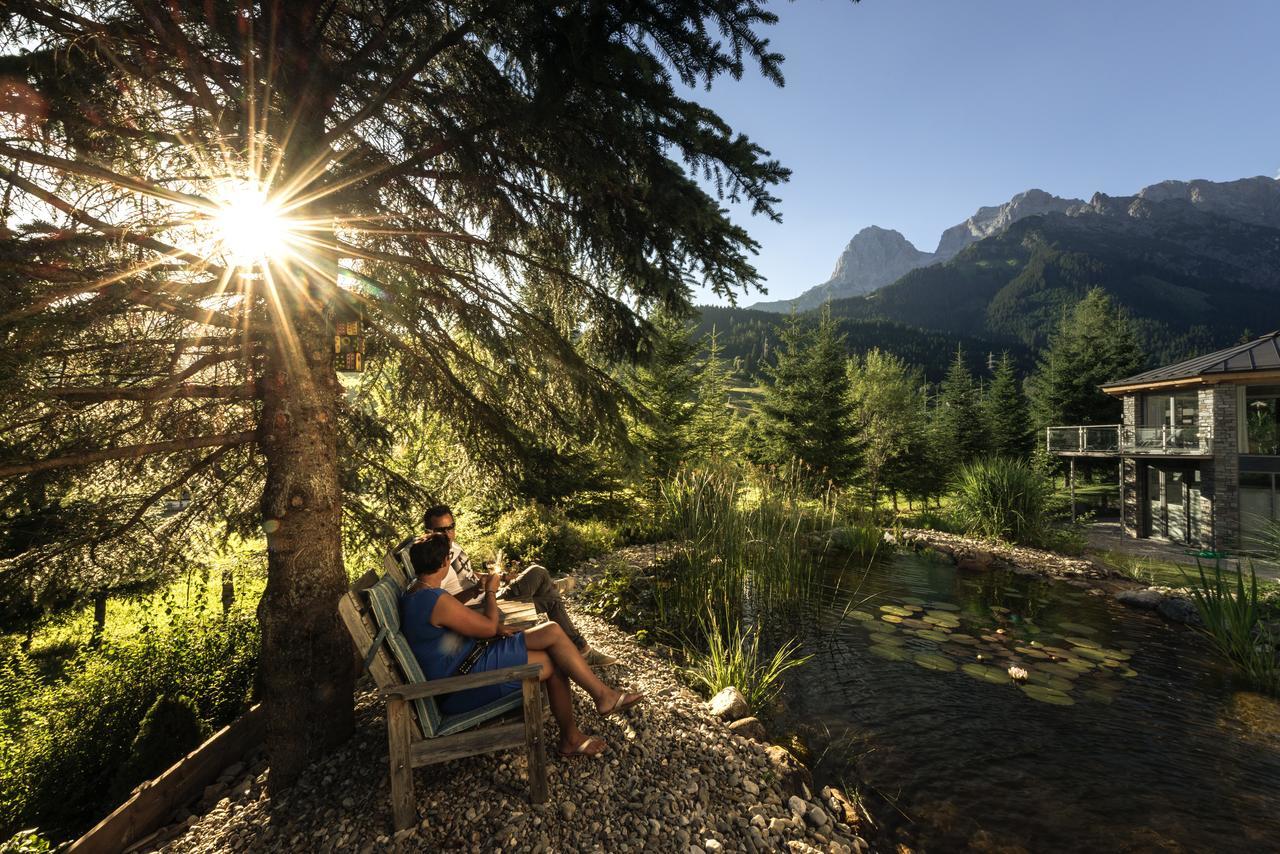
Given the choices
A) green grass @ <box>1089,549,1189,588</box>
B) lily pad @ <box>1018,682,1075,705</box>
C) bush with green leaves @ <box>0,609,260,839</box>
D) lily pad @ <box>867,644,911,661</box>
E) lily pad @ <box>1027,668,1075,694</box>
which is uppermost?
bush with green leaves @ <box>0,609,260,839</box>

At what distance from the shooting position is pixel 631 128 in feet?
8.66

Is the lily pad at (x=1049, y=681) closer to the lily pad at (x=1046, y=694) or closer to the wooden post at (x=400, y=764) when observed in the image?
the lily pad at (x=1046, y=694)

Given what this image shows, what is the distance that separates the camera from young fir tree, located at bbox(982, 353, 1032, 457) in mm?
23453

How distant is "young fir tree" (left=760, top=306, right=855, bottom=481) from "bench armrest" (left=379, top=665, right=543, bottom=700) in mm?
15239

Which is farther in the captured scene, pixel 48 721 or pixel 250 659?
pixel 250 659

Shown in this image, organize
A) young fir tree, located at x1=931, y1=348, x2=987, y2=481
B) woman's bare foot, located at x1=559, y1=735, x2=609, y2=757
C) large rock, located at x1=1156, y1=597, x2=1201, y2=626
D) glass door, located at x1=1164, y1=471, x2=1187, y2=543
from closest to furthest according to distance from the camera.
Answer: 1. woman's bare foot, located at x1=559, y1=735, x2=609, y2=757
2. large rock, located at x1=1156, y1=597, x2=1201, y2=626
3. glass door, located at x1=1164, y1=471, x2=1187, y2=543
4. young fir tree, located at x1=931, y1=348, x2=987, y2=481

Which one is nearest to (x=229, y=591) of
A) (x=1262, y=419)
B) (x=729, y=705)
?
(x=729, y=705)

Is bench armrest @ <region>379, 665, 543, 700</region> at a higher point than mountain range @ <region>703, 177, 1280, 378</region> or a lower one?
lower

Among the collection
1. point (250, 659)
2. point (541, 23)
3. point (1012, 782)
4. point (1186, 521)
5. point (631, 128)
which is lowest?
point (1186, 521)

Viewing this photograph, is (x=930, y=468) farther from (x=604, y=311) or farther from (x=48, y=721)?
(x=48, y=721)

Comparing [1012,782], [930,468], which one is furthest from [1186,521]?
[1012,782]

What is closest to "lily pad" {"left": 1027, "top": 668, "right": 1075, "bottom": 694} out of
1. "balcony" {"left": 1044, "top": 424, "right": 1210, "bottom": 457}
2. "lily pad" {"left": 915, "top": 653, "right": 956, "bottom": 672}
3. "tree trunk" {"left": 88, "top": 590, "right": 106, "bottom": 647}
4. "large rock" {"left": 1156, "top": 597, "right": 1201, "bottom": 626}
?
"lily pad" {"left": 915, "top": 653, "right": 956, "bottom": 672}

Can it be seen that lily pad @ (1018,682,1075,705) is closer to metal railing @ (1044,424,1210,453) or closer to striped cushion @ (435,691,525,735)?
striped cushion @ (435,691,525,735)

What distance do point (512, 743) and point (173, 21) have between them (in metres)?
3.78
